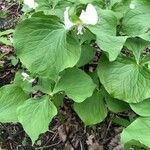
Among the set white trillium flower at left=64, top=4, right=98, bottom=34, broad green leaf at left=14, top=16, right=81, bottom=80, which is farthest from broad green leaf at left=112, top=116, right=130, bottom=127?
white trillium flower at left=64, top=4, right=98, bottom=34

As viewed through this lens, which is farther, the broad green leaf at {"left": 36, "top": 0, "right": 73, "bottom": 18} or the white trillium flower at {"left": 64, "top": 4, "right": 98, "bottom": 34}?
the broad green leaf at {"left": 36, "top": 0, "right": 73, "bottom": 18}

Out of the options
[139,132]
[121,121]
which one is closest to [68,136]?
[121,121]

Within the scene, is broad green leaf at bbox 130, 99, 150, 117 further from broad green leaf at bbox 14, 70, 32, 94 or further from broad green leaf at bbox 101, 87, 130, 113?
broad green leaf at bbox 14, 70, 32, 94

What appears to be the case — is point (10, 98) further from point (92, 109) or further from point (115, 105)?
point (115, 105)

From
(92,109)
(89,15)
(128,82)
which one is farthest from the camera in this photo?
(92,109)

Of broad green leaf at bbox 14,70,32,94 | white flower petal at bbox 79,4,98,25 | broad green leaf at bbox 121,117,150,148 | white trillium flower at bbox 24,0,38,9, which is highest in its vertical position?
white flower petal at bbox 79,4,98,25

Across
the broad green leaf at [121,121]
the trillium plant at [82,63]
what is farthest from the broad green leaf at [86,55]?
the broad green leaf at [121,121]

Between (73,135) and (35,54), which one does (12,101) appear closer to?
(35,54)
